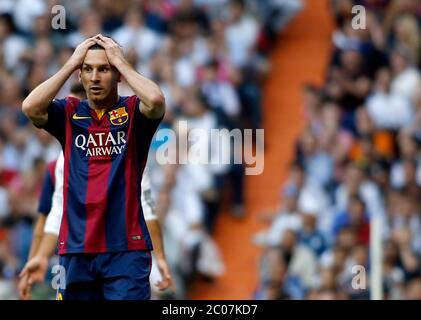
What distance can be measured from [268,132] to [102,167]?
9906 mm

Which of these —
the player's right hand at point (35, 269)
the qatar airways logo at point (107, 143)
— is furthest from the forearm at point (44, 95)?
the player's right hand at point (35, 269)

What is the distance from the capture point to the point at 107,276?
859 cm

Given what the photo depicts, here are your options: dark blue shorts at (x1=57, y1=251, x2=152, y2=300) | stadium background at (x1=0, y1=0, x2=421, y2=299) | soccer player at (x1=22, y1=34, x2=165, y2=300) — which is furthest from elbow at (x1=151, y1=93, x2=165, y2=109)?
stadium background at (x1=0, y1=0, x2=421, y2=299)

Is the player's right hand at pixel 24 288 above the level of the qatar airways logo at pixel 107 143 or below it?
below

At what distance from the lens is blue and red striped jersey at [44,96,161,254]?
8.61m

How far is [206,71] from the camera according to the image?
17828 mm

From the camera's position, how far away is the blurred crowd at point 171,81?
53.2ft

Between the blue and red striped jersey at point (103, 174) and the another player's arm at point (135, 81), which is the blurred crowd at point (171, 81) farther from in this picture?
the another player's arm at point (135, 81)

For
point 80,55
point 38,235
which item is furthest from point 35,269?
point 80,55

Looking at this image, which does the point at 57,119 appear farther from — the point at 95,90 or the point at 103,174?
the point at 103,174

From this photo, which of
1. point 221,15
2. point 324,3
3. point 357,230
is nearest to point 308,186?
point 357,230

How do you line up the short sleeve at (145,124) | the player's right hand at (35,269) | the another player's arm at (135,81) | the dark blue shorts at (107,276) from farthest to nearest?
1. the player's right hand at (35,269)
2. the short sleeve at (145,124)
3. the dark blue shorts at (107,276)
4. the another player's arm at (135,81)

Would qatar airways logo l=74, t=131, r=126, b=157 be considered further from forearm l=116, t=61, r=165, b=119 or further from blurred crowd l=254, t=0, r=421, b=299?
blurred crowd l=254, t=0, r=421, b=299
